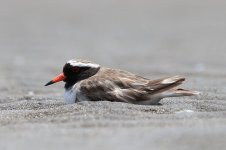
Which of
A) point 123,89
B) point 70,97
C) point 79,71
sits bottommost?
point 70,97

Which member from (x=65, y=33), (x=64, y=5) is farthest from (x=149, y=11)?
(x=65, y=33)

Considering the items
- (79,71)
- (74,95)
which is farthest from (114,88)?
(79,71)

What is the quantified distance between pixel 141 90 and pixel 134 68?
7.31 metres

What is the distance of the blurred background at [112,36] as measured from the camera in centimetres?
1667

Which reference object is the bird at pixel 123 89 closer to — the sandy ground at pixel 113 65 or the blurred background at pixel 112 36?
the sandy ground at pixel 113 65

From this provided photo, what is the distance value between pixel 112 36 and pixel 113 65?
23.9ft

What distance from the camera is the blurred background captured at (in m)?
16.7

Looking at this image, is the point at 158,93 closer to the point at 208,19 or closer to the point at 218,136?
the point at 218,136

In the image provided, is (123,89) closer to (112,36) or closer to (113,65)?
(113,65)

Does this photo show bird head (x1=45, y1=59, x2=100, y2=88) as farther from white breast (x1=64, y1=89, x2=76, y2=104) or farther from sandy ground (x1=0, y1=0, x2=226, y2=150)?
sandy ground (x1=0, y1=0, x2=226, y2=150)

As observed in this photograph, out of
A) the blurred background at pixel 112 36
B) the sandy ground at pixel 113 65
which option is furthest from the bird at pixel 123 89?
the blurred background at pixel 112 36

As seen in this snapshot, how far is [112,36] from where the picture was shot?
24750mm

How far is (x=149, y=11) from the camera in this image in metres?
30.9

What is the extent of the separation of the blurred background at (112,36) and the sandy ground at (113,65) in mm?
29
